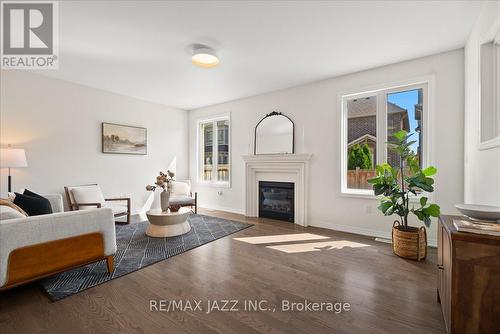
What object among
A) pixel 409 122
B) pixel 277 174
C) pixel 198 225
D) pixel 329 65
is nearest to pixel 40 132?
pixel 198 225

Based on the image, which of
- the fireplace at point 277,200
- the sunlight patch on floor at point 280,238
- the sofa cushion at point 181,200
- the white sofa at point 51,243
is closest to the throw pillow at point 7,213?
the white sofa at point 51,243

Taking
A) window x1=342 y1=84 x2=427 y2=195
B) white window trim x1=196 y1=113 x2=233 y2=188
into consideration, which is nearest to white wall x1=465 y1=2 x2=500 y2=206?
window x1=342 y1=84 x2=427 y2=195

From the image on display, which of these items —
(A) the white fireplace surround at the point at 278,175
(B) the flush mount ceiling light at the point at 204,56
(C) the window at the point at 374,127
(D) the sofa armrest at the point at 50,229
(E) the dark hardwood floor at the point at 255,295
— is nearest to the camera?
(E) the dark hardwood floor at the point at 255,295

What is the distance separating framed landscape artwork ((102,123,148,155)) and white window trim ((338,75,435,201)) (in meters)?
4.33

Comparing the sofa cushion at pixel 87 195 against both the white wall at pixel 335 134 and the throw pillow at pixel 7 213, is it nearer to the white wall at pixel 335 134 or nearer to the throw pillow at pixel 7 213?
the throw pillow at pixel 7 213

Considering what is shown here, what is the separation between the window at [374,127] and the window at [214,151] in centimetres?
275

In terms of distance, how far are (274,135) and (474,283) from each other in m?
3.70

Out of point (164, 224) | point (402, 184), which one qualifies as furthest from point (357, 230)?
point (164, 224)

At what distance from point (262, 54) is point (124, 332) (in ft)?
10.8

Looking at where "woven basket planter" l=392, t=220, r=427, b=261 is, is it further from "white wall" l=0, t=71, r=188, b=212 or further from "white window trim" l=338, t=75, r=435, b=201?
"white wall" l=0, t=71, r=188, b=212

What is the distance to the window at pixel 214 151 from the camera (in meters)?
5.50

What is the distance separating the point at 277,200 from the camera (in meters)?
4.62

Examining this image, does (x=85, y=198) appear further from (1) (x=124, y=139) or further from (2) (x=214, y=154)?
(2) (x=214, y=154)

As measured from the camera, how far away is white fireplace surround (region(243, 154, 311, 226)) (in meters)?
4.13
